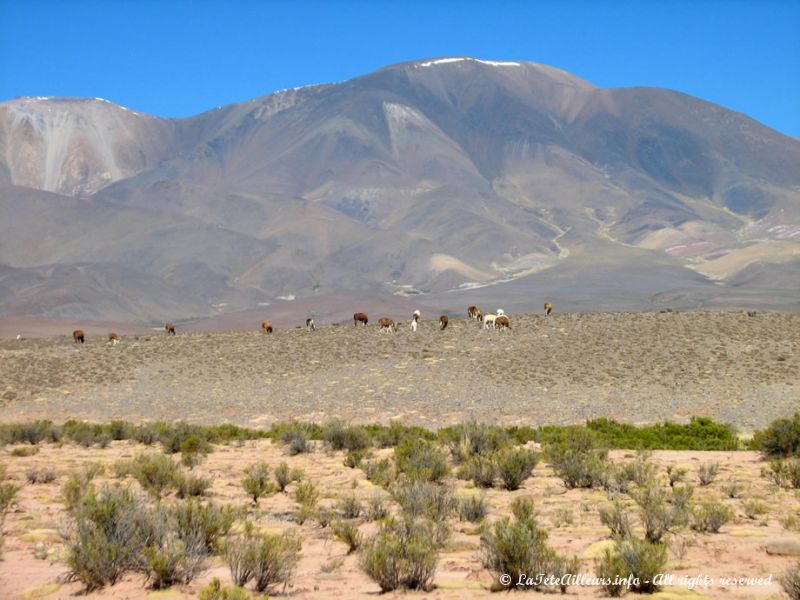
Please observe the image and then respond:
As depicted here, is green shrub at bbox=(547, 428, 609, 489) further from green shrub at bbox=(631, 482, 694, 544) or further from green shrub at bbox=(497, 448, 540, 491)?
green shrub at bbox=(631, 482, 694, 544)

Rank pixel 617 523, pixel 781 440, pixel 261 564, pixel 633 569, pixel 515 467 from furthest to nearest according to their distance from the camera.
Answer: pixel 781 440 → pixel 515 467 → pixel 617 523 → pixel 261 564 → pixel 633 569

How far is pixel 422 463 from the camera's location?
1530cm

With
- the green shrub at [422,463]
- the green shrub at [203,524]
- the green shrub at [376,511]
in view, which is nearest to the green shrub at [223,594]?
→ the green shrub at [203,524]

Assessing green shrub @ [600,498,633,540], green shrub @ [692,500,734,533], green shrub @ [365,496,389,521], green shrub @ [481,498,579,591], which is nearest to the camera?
green shrub @ [481,498,579,591]

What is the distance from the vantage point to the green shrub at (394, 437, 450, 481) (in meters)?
14.7

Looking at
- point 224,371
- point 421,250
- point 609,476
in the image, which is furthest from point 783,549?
point 421,250

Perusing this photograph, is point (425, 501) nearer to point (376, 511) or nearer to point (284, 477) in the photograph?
point (376, 511)

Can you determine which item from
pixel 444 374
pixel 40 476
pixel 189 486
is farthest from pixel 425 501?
pixel 444 374

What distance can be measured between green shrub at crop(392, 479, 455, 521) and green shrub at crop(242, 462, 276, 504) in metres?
2.26

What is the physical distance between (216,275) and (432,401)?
150398mm

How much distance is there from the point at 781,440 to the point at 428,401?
44.4ft

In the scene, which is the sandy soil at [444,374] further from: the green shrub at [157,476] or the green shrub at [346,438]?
the green shrub at [157,476]

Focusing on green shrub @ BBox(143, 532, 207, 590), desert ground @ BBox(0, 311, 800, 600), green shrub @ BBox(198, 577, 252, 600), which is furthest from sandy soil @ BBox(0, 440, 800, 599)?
green shrub @ BBox(198, 577, 252, 600)

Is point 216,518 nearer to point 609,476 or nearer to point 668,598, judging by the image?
point 668,598
